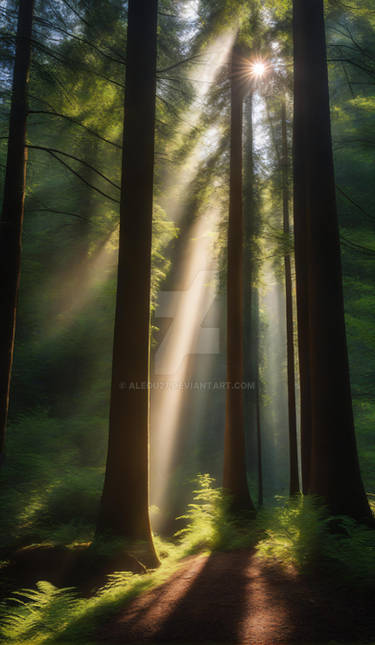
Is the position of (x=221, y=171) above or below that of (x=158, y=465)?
above

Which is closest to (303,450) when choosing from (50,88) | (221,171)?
(221,171)

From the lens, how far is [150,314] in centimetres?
944

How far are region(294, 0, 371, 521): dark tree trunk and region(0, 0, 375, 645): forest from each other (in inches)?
1.4

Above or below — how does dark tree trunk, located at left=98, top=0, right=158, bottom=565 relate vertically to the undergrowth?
above

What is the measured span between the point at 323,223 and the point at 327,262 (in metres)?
0.68

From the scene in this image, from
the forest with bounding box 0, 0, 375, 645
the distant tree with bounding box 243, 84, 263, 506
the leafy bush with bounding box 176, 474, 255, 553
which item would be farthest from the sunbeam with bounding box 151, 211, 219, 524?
the leafy bush with bounding box 176, 474, 255, 553

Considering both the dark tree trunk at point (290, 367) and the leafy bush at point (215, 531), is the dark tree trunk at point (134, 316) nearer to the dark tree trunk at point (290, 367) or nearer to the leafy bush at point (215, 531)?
the leafy bush at point (215, 531)

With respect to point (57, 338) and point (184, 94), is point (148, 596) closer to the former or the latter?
point (184, 94)

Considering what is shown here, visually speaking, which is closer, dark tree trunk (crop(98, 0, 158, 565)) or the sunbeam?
dark tree trunk (crop(98, 0, 158, 565))

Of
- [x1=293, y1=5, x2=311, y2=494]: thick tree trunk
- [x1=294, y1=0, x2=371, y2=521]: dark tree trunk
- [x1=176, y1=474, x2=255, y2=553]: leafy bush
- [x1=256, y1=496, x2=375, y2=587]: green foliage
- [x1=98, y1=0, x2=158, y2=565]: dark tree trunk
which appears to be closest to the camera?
[x1=256, y1=496, x2=375, y2=587]: green foliage

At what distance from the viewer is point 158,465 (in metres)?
20.6

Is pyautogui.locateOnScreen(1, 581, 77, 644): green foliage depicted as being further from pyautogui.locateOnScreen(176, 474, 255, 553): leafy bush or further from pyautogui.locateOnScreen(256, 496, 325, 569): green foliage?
pyautogui.locateOnScreen(176, 474, 255, 553): leafy bush

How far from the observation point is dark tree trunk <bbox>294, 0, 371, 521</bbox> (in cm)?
579

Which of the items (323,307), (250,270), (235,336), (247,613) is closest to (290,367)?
(235,336)
